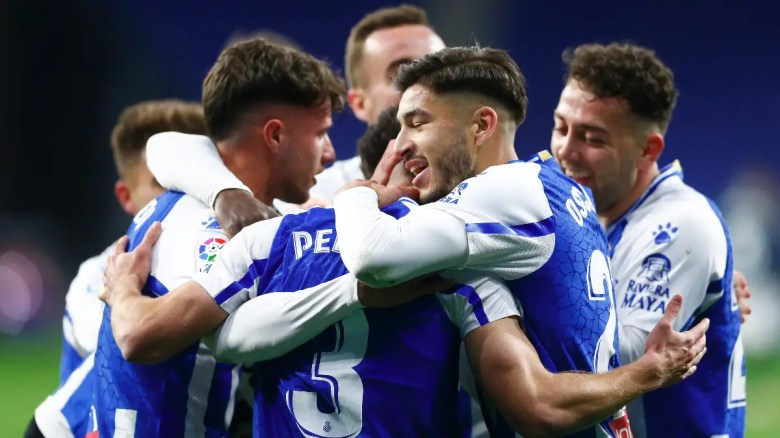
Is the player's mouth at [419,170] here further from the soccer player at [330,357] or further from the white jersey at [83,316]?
the white jersey at [83,316]

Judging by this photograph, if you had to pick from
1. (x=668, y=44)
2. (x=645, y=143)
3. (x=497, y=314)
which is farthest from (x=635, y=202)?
(x=668, y=44)

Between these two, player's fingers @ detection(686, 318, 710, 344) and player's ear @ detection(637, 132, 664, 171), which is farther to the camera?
player's ear @ detection(637, 132, 664, 171)

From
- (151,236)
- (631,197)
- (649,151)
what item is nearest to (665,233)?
(631,197)

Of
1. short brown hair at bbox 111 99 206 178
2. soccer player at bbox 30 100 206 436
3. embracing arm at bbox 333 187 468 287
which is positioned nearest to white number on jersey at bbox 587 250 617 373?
embracing arm at bbox 333 187 468 287

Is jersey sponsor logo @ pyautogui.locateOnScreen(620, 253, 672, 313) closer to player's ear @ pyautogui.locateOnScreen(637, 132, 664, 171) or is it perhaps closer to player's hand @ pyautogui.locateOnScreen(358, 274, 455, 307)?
player's ear @ pyautogui.locateOnScreen(637, 132, 664, 171)

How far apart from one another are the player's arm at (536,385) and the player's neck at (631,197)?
5.59ft

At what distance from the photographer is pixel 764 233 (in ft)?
43.8

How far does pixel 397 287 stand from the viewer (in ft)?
9.77

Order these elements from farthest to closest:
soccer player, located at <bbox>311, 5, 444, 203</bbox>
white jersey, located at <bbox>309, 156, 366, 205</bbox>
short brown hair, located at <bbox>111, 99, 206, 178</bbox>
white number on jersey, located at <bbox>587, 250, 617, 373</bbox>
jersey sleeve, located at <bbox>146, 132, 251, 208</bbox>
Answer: soccer player, located at <bbox>311, 5, 444, 203</bbox>, white jersey, located at <bbox>309, 156, 366, 205</bbox>, short brown hair, located at <bbox>111, 99, 206, 178</bbox>, jersey sleeve, located at <bbox>146, 132, 251, 208</bbox>, white number on jersey, located at <bbox>587, 250, 617, 373</bbox>

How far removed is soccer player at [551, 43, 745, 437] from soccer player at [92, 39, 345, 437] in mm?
1144

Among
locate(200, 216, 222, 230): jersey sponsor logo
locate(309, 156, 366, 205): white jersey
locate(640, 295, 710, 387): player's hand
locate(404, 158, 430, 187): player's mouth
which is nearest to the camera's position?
locate(640, 295, 710, 387): player's hand

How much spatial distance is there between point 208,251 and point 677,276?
1772 millimetres

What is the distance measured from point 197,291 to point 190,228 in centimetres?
48

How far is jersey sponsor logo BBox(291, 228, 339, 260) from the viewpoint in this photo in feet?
10.1
